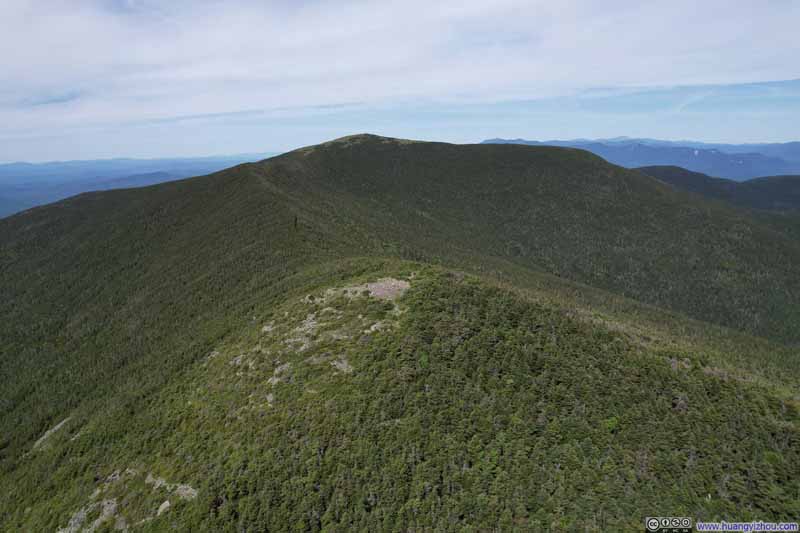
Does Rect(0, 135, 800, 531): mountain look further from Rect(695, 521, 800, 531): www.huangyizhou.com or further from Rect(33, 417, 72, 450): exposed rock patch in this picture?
Rect(695, 521, 800, 531): www.huangyizhou.com

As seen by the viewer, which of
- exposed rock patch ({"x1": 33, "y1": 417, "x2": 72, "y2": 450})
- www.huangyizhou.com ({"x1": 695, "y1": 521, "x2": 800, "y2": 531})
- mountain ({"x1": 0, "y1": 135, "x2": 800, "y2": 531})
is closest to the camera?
www.huangyizhou.com ({"x1": 695, "y1": 521, "x2": 800, "y2": 531})

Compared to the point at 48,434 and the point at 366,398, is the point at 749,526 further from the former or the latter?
the point at 48,434

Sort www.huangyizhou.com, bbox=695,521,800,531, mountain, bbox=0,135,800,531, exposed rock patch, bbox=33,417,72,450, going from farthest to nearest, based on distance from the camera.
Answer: exposed rock patch, bbox=33,417,72,450 < mountain, bbox=0,135,800,531 < www.huangyizhou.com, bbox=695,521,800,531

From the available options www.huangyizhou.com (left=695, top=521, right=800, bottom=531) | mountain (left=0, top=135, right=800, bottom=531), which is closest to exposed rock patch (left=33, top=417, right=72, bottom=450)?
mountain (left=0, top=135, right=800, bottom=531)

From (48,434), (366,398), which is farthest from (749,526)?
(48,434)

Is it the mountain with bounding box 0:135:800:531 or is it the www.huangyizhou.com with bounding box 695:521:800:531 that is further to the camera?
the mountain with bounding box 0:135:800:531

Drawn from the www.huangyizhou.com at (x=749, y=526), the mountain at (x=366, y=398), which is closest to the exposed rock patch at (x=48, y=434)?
the mountain at (x=366, y=398)

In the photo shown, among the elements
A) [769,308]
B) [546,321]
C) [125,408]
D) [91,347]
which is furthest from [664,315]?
[91,347]
